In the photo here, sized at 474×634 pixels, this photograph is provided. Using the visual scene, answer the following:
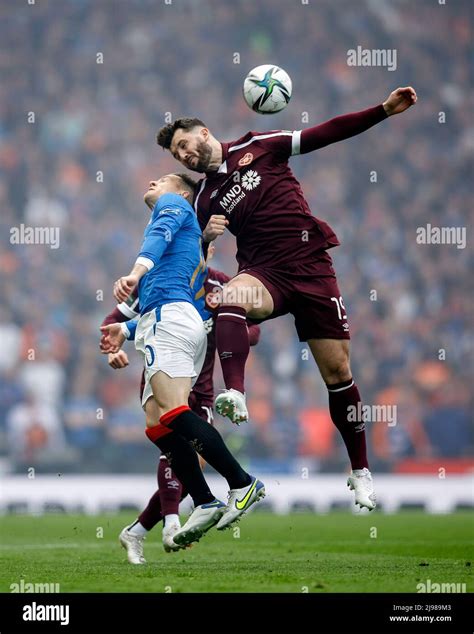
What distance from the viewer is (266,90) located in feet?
28.7

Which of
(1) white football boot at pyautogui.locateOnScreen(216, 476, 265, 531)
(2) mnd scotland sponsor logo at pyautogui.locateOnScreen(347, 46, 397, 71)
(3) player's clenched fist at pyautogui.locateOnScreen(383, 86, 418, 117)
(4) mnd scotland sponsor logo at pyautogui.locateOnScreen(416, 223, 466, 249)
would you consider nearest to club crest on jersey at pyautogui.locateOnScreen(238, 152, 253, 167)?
(3) player's clenched fist at pyautogui.locateOnScreen(383, 86, 418, 117)

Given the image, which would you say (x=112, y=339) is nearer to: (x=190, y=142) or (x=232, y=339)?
(x=232, y=339)

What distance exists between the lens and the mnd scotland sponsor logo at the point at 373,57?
86.3 ft

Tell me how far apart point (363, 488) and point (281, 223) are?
1.91m

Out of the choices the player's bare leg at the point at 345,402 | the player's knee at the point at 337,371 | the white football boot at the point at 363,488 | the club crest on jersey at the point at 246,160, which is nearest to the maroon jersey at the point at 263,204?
the club crest on jersey at the point at 246,160

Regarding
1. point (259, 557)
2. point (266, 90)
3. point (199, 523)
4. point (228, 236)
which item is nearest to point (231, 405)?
point (199, 523)

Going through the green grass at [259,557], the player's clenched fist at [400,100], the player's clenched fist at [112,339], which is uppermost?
the player's clenched fist at [400,100]

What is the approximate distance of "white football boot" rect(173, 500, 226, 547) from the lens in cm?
757

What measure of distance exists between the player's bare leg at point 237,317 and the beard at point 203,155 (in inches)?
36.7

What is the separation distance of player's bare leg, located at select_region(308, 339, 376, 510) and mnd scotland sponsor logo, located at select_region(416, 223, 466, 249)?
14872 mm

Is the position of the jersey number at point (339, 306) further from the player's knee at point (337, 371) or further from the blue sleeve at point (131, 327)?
the blue sleeve at point (131, 327)

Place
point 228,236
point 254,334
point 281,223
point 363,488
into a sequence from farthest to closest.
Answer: point 228,236, point 254,334, point 363,488, point 281,223
